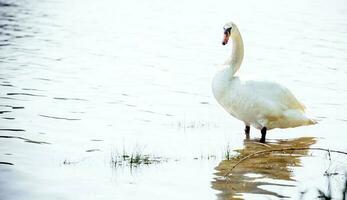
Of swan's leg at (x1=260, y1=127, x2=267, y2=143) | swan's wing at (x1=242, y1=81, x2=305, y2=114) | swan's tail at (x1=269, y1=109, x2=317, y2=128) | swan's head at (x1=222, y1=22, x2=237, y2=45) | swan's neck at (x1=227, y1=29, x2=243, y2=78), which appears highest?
swan's head at (x1=222, y1=22, x2=237, y2=45)

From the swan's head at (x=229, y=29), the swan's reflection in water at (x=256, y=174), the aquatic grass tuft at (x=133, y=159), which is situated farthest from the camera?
the swan's head at (x=229, y=29)

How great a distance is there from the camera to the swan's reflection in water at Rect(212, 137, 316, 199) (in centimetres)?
834

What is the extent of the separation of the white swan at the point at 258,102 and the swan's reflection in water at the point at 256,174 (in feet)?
2.18

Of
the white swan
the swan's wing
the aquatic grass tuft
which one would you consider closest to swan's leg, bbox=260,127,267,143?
the white swan

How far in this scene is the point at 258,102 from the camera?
11352 mm

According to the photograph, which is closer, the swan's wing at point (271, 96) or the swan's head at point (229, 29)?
the swan's wing at point (271, 96)

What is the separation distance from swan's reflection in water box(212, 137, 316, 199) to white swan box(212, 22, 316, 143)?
0.66m

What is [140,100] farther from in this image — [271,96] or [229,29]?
[271,96]

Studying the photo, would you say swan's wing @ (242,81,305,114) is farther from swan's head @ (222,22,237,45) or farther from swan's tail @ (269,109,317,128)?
swan's head @ (222,22,237,45)

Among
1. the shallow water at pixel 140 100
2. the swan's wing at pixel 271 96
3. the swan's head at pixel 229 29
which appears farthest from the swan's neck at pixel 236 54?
the swan's wing at pixel 271 96

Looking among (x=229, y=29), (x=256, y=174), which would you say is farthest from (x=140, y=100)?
(x=256, y=174)

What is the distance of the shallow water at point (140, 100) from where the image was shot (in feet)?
28.7

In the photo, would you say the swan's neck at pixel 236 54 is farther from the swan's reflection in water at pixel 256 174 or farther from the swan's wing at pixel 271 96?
the swan's reflection in water at pixel 256 174

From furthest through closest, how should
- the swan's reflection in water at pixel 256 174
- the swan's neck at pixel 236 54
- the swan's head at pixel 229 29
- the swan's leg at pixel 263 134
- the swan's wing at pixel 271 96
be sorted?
the swan's head at pixel 229 29 < the swan's neck at pixel 236 54 < the swan's leg at pixel 263 134 < the swan's wing at pixel 271 96 < the swan's reflection in water at pixel 256 174
